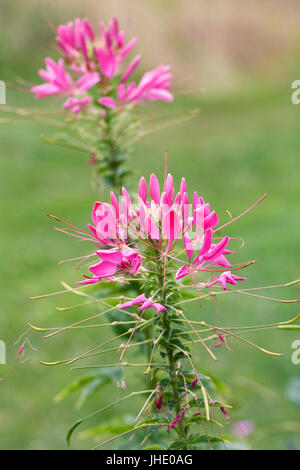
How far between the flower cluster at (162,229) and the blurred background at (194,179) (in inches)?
33.3

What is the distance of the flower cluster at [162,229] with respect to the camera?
3.46 feet

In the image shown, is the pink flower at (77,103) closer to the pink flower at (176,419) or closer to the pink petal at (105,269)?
the pink petal at (105,269)

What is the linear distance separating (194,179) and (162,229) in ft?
16.4

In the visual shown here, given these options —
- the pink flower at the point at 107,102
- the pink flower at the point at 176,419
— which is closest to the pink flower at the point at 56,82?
the pink flower at the point at 107,102

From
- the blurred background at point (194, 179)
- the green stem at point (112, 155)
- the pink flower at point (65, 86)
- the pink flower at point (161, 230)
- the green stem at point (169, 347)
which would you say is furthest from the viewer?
the blurred background at point (194, 179)

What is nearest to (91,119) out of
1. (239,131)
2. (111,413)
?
(111,413)

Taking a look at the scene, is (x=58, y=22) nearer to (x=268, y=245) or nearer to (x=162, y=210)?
(x=268, y=245)

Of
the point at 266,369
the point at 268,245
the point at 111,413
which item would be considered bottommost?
the point at 111,413

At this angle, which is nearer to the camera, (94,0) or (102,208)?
(102,208)

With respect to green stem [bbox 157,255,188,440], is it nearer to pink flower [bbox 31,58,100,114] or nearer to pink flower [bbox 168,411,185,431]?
pink flower [bbox 168,411,185,431]

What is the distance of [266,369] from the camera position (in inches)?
119

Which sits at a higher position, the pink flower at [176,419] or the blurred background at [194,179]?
the blurred background at [194,179]

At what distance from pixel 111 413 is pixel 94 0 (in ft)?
22.5

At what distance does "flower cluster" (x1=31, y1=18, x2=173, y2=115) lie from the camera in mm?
1757
